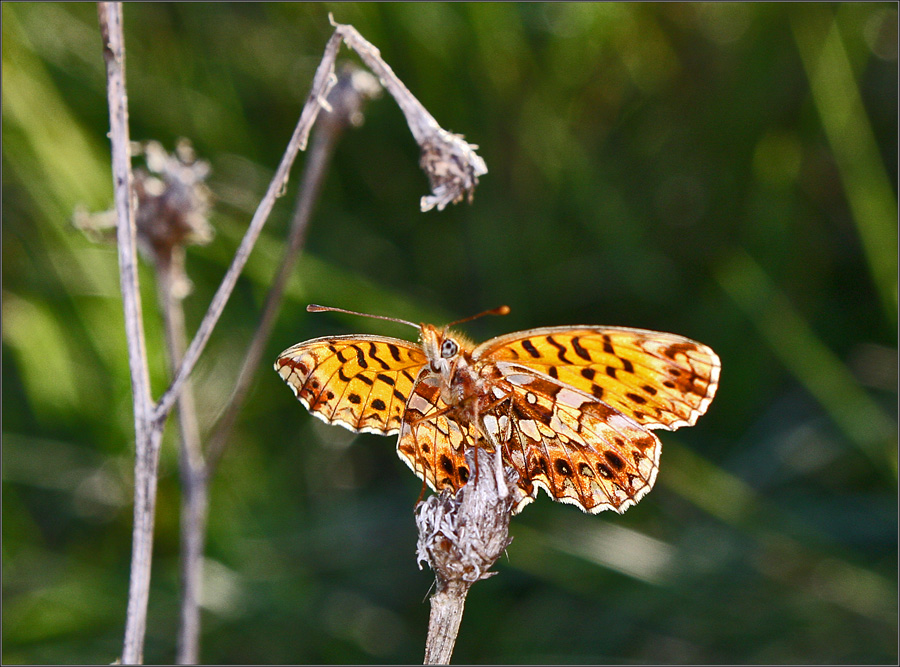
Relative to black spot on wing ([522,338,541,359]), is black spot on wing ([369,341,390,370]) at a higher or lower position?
higher

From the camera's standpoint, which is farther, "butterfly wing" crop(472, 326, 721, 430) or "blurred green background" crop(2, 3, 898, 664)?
→ "blurred green background" crop(2, 3, 898, 664)

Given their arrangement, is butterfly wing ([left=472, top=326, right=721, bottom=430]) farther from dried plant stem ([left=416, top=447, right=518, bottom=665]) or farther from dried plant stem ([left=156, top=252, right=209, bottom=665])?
dried plant stem ([left=156, top=252, right=209, bottom=665])

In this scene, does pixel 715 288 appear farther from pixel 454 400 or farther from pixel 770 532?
pixel 454 400

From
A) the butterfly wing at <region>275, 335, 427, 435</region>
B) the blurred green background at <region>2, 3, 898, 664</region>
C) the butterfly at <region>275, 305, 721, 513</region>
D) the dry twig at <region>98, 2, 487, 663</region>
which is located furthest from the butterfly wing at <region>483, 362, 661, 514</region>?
the blurred green background at <region>2, 3, 898, 664</region>

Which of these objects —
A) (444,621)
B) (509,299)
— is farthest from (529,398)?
(509,299)

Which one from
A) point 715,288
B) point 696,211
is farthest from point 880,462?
point 696,211
